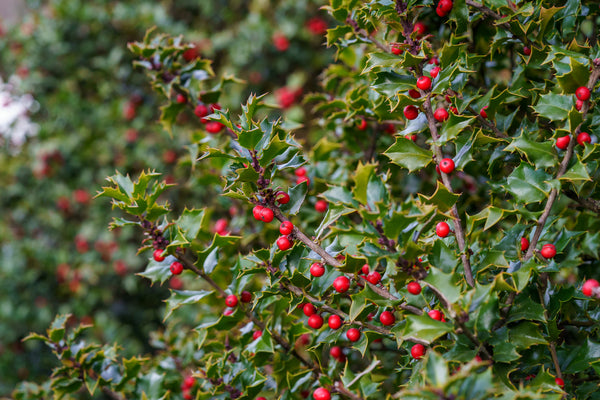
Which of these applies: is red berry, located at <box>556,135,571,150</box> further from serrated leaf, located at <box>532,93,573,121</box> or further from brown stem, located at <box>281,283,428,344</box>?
brown stem, located at <box>281,283,428,344</box>

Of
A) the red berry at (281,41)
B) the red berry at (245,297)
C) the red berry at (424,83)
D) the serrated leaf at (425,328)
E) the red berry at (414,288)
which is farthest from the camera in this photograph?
the red berry at (281,41)

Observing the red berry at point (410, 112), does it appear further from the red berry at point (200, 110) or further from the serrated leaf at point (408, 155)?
the red berry at point (200, 110)

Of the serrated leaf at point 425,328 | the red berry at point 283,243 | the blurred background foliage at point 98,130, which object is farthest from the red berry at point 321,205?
the blurred background foliage at point 98,130

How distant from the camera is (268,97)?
3.38m

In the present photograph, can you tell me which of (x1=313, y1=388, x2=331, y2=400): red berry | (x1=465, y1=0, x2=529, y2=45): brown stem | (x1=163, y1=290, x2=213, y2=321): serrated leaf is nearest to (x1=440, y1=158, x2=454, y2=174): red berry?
(x1=465, y1=0, x2=529, y2=45): brown stem

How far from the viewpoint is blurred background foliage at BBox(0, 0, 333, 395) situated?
329cm

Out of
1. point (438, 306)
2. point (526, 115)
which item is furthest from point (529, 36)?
point (438, 306)

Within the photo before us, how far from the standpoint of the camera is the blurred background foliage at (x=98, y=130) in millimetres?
3289

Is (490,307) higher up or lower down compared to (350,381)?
higher up

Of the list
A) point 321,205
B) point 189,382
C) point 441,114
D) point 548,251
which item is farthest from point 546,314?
point 189,382

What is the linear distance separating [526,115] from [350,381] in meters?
0.84

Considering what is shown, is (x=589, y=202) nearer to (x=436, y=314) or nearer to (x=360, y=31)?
(x=436, y=314)

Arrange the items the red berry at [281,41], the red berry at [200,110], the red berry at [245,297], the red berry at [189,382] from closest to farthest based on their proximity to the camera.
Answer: the red berry at [245,297] < the red berry at [189,382] < the red berry at [200,110] < the red berry at [281,41]

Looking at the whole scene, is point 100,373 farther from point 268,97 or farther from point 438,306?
point 268,97
